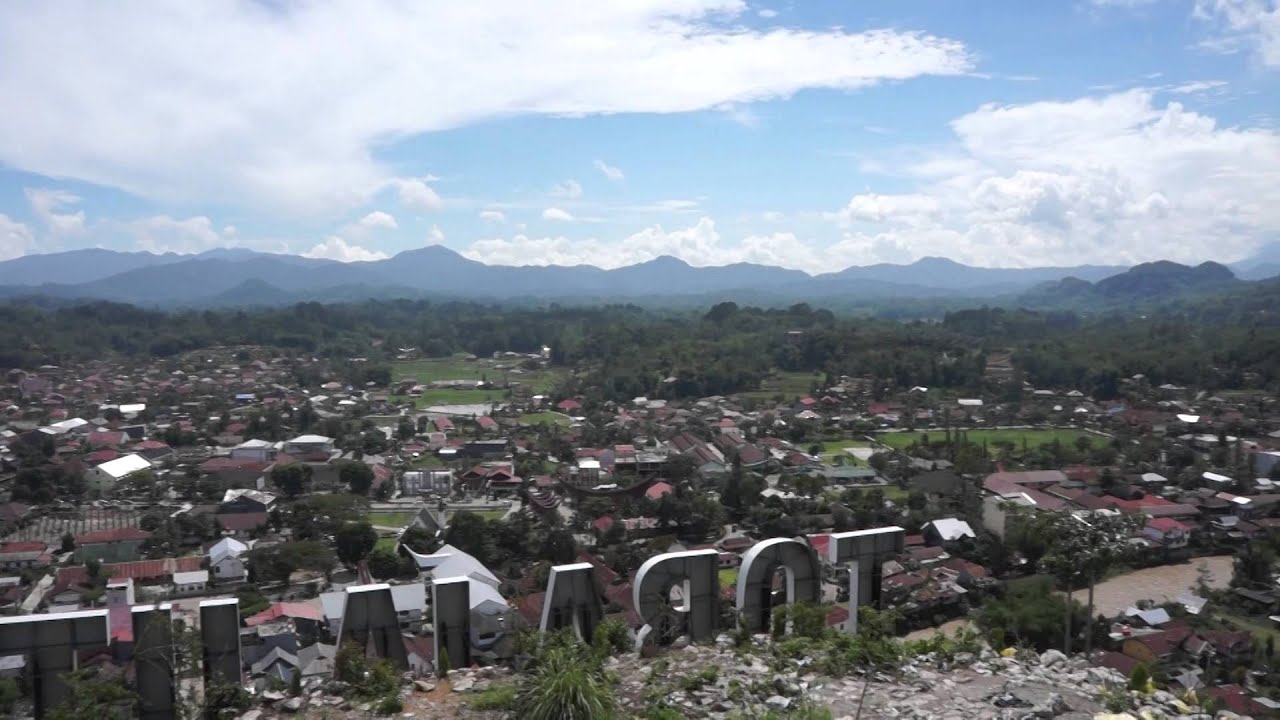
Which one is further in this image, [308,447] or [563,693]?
[308,447]

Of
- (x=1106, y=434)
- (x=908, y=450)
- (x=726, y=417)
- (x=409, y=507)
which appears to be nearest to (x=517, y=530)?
(x=409, y=507)

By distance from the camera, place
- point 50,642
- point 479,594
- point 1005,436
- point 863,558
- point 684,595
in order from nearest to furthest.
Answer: point 50,642
point 684,595
point 863,558
point 479,594
point 1005,436

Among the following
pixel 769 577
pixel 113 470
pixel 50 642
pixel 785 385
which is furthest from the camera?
pixel 785 385

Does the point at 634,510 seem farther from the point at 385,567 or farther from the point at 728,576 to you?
the point at 385,567

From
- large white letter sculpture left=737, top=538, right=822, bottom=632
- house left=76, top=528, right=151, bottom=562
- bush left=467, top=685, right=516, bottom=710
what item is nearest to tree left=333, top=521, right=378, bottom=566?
house left=76, top=528, right=151, bottom=562

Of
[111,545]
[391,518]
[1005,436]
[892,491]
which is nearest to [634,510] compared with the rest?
[391,518]

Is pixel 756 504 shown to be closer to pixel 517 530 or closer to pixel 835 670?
pixel 517 530

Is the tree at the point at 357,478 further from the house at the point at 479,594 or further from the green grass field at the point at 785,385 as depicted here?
the green grass field at the point at 785,385
